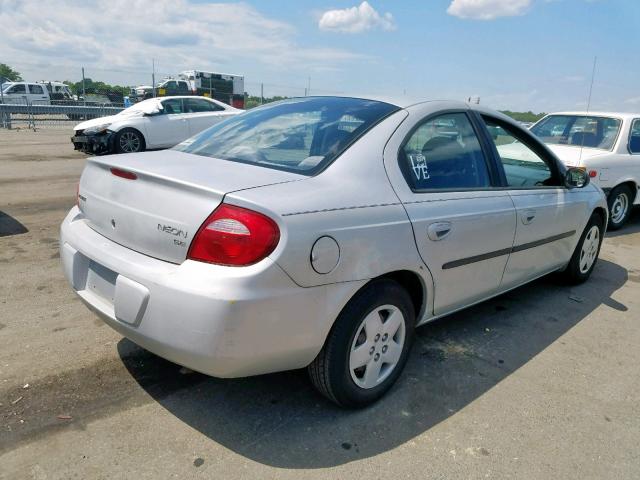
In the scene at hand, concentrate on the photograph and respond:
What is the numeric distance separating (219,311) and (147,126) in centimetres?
1074

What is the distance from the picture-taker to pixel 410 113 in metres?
2.83

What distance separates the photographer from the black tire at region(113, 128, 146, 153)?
36.9 feet

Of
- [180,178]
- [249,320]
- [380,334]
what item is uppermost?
[180,178]

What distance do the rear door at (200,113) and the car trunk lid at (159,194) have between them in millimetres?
9888

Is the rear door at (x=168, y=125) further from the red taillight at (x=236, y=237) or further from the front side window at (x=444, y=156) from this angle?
the red taillight at (x=236, y=237)

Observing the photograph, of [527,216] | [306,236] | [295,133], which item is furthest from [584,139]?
[306,236]

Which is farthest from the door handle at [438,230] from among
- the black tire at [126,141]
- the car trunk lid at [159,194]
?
the black tire at [126,141]

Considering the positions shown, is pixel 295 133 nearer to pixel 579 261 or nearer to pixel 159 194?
pixel 159 194

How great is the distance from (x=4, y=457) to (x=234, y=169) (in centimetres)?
159

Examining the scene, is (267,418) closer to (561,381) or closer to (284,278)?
(284,278)

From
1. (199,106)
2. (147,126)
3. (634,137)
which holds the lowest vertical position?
(147,126)

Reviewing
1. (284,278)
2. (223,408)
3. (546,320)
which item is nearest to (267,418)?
(223,408)

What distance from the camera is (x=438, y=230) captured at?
270 centimetres

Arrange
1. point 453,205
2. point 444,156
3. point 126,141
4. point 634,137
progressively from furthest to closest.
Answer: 1. point 126,141
2. point 634,137
3. point 444,156
4. point 453,205
